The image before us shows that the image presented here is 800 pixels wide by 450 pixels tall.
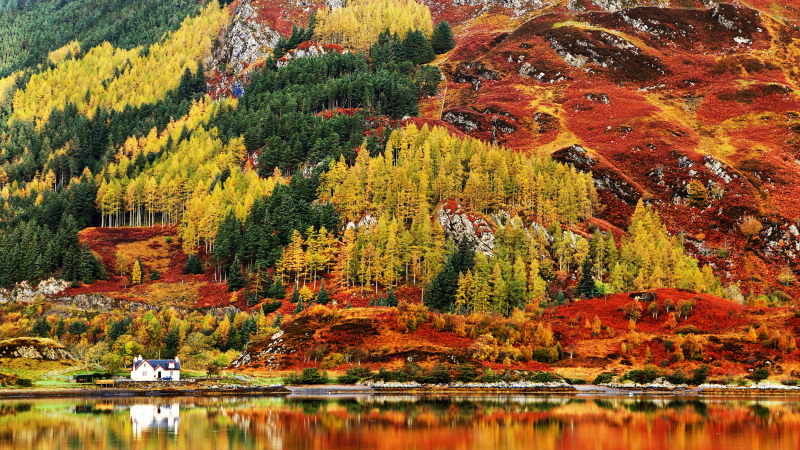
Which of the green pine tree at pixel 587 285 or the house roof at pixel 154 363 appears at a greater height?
the green pine tree at pixel 587 285

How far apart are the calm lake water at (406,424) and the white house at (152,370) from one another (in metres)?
12.7

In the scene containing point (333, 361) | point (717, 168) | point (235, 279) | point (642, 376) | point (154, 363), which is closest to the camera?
point (642, 376)

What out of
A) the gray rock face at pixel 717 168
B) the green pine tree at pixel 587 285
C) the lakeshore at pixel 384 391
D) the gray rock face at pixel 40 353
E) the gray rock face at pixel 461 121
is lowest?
the lakeshore at pixel 384 391

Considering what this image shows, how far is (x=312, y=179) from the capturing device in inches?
6083

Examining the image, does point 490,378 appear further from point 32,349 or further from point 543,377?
point 32,349

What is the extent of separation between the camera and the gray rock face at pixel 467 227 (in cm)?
12850

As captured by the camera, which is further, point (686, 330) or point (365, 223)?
point (365, 223)

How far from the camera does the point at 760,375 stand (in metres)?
85.1

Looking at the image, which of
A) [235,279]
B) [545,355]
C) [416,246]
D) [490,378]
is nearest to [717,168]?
[416,246]

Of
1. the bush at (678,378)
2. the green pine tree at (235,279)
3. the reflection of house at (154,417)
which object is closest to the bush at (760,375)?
the bush at (678,378)

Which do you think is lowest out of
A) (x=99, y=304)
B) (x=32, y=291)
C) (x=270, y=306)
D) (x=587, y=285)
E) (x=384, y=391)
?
(x=384, y=391)

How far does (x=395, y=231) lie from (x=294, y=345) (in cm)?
3819

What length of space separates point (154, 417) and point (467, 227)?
3061 inches

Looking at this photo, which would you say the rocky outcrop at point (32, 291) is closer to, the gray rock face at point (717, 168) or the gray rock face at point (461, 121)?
the gray rock face at point (461, 121)
